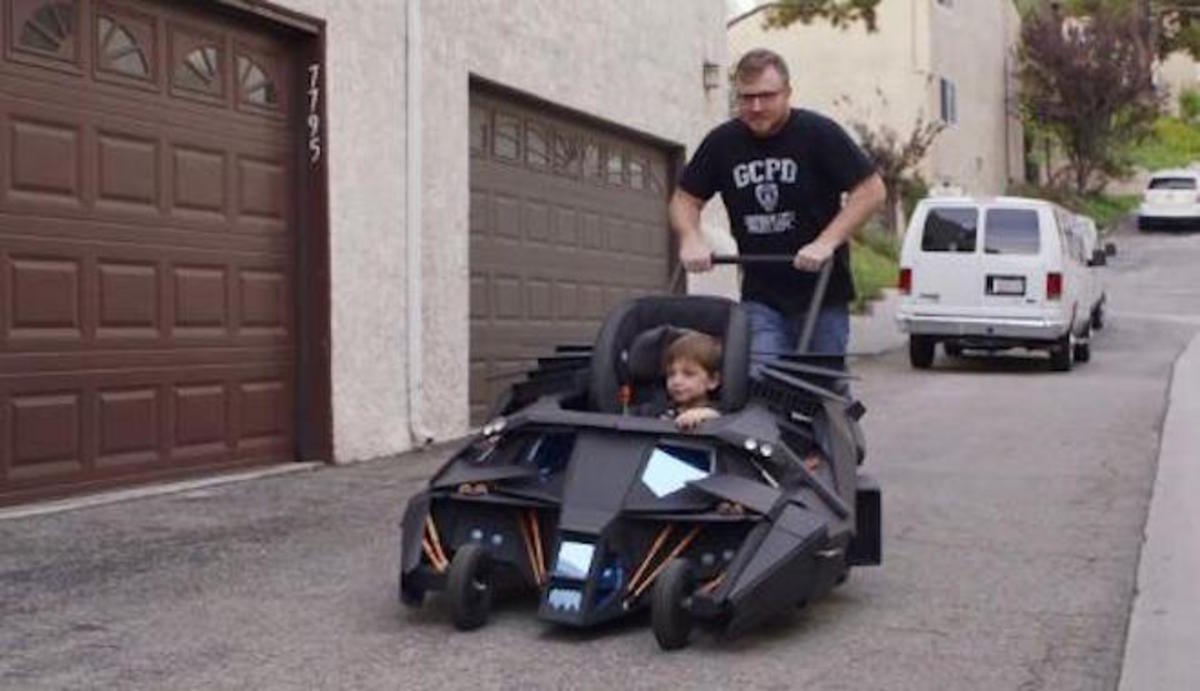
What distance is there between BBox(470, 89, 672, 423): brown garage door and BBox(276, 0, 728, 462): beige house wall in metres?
0.32

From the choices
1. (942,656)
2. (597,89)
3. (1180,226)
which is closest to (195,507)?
(942,656)

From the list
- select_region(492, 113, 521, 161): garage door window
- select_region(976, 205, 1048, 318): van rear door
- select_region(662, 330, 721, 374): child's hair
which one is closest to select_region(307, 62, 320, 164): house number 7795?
select_region(492, 113, 521, 161): garage door window

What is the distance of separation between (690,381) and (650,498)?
60 centimetres

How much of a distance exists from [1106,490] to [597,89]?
19.7ft

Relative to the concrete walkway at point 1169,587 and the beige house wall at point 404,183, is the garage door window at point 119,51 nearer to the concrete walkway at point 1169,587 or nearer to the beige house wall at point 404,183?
the beige house wall at point 404,183

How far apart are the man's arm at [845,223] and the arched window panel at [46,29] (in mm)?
3914

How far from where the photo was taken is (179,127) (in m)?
9.05

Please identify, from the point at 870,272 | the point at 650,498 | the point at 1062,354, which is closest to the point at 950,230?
the point at 1062,354

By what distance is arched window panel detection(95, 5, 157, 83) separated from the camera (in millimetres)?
8516

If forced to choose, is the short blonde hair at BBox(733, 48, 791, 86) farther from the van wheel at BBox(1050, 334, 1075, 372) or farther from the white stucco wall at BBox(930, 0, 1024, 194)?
the white stucco wall at BBox(930, 0, 1024, 194)

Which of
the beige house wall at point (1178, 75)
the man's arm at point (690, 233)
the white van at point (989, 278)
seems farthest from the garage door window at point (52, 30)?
the beige house wall at point (1178, 75)

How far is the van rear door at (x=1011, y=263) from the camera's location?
699 inches

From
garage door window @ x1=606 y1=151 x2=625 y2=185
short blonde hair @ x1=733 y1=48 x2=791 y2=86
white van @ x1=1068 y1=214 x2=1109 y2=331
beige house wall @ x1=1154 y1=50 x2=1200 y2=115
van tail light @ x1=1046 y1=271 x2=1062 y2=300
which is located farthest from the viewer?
beige house wall @ x1=1154 y1=50 x2=1200 y2=115

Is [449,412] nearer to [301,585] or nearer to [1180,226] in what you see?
[301,585]
